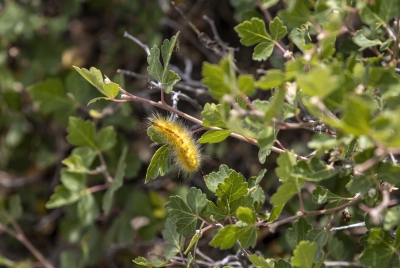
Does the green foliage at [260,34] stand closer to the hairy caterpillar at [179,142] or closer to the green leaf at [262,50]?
the green leaf at [262,50]

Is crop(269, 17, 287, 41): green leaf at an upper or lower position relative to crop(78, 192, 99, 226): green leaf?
upper

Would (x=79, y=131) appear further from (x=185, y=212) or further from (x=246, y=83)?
(x=246, y=83)

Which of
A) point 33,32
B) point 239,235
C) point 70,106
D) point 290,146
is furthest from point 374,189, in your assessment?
point 33,32

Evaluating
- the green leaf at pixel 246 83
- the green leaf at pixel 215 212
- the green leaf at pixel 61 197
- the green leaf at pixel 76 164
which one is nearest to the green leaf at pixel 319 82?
the green leaf at pixel 246 83

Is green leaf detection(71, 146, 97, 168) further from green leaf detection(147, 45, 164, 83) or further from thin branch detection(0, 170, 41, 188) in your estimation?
thin branch detection(0, 170, 41, 188)

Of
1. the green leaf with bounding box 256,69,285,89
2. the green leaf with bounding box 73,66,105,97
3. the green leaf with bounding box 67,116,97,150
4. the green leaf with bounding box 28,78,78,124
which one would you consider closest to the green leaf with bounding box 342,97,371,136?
the green leaf with bounding box 256,69,285,89

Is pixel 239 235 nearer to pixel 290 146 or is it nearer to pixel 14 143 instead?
pixel 290 146
